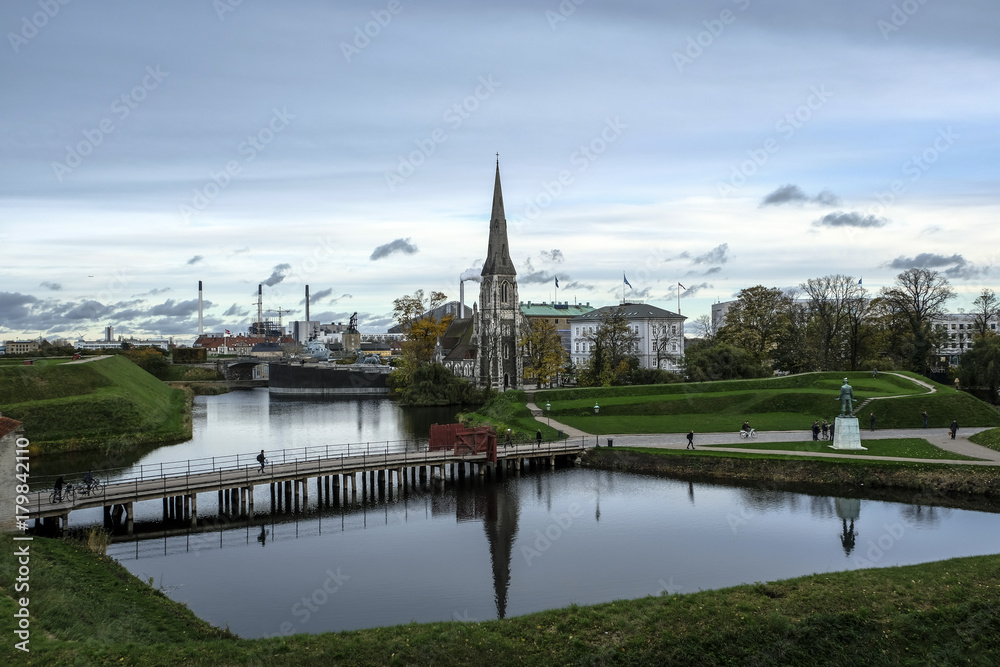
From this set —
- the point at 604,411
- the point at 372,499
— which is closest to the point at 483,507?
the point at 372,499

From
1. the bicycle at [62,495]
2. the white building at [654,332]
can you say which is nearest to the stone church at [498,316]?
the white building at [654,332]

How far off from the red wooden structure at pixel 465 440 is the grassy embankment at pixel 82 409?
84.2ft

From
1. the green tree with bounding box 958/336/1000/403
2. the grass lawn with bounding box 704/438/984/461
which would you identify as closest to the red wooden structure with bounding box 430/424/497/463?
the grass lawn with bounding box 704/438/984/461

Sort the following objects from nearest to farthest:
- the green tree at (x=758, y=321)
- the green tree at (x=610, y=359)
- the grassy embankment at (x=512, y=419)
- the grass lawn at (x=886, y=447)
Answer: the grass lawn at (x=886, y=447) < the grassy embankment at (x=512, y=419) < the green tree at (x=610, y=359) < the green tree at (x=758, y=321)

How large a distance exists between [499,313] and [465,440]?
52340mm

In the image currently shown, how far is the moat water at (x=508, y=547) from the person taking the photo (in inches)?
1021

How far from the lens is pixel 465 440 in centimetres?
4959

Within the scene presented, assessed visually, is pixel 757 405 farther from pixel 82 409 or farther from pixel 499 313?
pixel 82 409

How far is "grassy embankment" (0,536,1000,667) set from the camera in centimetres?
1909

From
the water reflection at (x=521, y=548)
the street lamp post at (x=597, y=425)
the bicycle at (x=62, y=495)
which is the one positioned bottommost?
the water reflection at (x=521, y=548)

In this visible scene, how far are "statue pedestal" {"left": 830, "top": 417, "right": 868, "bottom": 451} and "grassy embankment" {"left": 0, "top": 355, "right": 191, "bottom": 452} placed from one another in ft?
162

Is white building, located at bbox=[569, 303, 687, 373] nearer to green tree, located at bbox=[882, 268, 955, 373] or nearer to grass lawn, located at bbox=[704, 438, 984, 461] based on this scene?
green tree, located at bbox=[882, 268, 955, 373]

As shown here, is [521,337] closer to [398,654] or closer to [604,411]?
[604,411]

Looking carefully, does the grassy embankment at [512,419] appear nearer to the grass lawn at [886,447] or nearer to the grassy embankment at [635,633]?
the grass lawn at [886,447]
